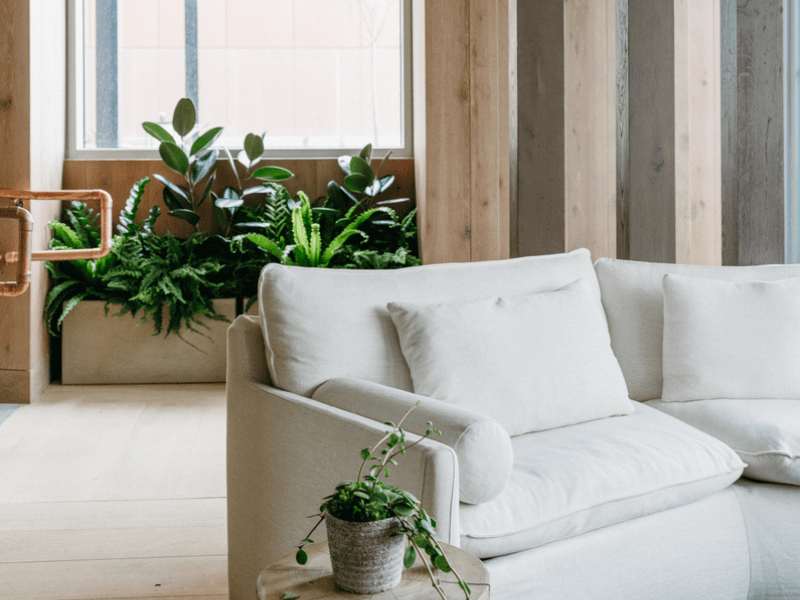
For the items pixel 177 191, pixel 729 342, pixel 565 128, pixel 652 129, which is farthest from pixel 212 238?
pixel 729 342

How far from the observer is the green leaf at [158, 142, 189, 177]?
3.86 meters

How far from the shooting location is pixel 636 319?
203 cm

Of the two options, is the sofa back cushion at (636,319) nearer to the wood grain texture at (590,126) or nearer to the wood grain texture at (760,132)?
the wood grain texture at (760,132)

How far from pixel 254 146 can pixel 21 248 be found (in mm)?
1868

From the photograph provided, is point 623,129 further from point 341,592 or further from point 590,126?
point 341,592

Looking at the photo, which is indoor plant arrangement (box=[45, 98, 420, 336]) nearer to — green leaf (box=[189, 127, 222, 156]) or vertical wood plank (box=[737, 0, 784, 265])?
green leaf (box=[189, 127, 222, 156])

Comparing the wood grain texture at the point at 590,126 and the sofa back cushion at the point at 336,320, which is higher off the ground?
the wood grain texture at the point at 590,126

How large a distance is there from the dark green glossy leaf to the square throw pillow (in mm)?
2623

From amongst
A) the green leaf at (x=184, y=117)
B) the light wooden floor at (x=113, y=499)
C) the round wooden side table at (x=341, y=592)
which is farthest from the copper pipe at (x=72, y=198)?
the round wooden side table at (x=341, y=592)

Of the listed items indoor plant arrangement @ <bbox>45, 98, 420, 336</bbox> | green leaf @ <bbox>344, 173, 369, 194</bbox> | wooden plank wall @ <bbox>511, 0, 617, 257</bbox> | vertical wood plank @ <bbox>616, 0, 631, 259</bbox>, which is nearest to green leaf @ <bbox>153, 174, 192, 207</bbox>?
indoor plant arrangement @ <bbox>45, 98, 420, 336</bbox>

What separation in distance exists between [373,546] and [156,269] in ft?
10.6

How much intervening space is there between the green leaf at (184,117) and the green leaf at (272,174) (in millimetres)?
427

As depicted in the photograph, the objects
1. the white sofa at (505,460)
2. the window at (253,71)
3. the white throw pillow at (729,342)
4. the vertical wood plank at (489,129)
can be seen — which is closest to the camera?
the white sofa at (505,460)

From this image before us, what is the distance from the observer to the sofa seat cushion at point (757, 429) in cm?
155
